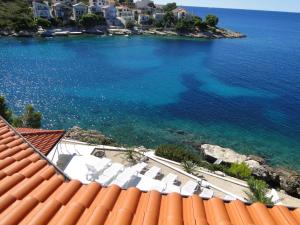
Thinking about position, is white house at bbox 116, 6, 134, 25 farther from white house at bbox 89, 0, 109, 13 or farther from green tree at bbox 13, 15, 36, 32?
green tree at bbox 13, 15, 36, 32

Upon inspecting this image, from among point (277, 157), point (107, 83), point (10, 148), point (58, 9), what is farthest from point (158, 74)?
point (58, 9)

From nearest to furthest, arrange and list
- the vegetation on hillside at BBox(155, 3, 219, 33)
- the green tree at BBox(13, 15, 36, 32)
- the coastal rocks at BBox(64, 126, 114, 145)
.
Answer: the coastal rocks at BBox(64, 126, 114, 145), the green tree at BBox(13, 15, 36, 32), the vegetation on hillside at BBox(155, 3, 219, 33)

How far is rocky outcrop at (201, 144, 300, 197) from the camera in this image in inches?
771

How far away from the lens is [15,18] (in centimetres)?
8181

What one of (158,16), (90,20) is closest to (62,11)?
(90,20)

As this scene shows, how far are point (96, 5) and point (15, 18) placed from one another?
116 feet

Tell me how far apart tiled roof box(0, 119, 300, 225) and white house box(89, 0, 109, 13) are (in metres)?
109

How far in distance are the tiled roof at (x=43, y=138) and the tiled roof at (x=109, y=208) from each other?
738 cm

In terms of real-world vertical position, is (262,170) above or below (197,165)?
below

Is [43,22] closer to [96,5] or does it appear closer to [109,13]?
[96,5]

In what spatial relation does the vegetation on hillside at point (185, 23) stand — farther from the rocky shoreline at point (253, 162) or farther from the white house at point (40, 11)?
the rocky shoreline at point (253, 162)

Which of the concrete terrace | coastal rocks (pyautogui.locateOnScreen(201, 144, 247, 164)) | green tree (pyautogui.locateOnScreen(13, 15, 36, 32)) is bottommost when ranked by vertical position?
coastal rocks (pyautogui.locateOnScreen(201, 144, 247, 164))

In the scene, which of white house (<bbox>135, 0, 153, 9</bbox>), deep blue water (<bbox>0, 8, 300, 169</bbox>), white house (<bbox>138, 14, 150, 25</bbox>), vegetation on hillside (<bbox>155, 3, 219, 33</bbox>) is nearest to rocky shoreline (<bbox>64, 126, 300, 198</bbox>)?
deep blue water (<bbox>0, 8, 300, 169</bbox>)

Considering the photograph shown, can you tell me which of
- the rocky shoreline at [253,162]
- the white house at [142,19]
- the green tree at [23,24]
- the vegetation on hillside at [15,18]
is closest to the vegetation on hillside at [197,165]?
the rocky shoreline at [253,162]
